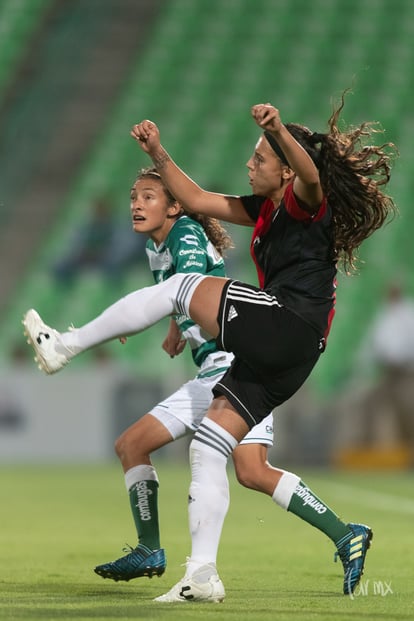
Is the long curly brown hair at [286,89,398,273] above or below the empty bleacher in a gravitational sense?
below

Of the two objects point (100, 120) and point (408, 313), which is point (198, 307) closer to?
point (408, 313)

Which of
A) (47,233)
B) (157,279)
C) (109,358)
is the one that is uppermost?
(47,233)

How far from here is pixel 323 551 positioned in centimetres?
693

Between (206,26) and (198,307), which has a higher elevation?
(206,26)

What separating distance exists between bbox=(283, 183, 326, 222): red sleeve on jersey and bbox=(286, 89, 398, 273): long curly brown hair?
3.9 inches

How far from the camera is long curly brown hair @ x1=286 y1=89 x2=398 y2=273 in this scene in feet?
15.6

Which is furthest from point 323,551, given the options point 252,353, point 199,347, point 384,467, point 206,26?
point 206,26

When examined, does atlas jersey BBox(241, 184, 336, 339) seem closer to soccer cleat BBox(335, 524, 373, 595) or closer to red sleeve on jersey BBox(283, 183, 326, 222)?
red sleeve on jersey BBox(283, 183, 326, 222)

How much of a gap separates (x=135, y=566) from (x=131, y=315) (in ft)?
4.09

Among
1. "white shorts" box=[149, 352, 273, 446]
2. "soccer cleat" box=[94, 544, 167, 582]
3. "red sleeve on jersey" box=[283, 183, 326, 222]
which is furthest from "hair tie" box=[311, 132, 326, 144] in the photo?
"soccer cleat" box=[94, 544, 167, 582]

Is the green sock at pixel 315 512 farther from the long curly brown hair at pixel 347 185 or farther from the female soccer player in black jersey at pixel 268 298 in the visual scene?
the long curly brown hair at pixel 347 185

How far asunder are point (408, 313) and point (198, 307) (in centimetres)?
1011

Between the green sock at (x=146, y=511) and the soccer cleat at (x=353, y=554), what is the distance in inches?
30.8

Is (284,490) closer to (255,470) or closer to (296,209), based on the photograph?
(255,470)
